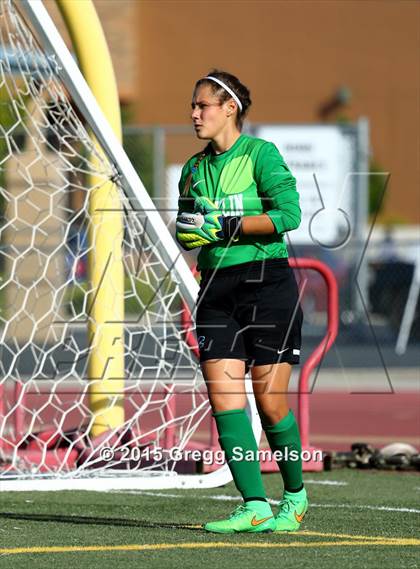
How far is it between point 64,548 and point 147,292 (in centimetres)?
439

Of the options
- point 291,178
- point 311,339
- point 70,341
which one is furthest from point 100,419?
point 311,339

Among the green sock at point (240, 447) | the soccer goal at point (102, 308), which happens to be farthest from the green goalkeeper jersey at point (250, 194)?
the soccer goal at point (102, 308)

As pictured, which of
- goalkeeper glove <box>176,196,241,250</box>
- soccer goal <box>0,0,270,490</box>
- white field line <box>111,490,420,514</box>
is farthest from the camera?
soccer goal <box>0,0,270,490</box>

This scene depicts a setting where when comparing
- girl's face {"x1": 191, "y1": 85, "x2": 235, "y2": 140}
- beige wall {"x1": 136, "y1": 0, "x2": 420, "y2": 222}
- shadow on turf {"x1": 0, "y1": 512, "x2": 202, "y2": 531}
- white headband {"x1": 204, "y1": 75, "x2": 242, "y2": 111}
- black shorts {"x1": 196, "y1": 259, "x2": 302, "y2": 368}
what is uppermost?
beige wall {"x1": 136, "y1": 0, "x2": 420, "y2": 222}

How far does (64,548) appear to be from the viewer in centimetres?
573

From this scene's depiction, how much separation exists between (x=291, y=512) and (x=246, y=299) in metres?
0.92

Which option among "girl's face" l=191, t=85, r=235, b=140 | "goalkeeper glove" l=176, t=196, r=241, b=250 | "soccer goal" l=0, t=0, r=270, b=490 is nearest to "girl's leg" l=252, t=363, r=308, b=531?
"goalkeeper glove" l=176, t=196, r=241, b=250

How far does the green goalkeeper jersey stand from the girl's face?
0.34ft

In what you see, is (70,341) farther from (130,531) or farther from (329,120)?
(329,120)

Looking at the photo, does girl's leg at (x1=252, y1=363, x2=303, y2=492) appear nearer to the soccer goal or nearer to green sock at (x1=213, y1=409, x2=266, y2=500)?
green sock at (x1=213, y1=409, x2=266, y2=500)

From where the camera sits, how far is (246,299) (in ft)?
19.8

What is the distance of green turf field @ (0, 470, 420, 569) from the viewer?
538 cm

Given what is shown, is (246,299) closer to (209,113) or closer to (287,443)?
(287,443)

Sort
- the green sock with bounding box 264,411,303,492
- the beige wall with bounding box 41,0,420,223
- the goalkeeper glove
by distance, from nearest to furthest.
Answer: the goalkeeper glove, the green sock with bounding box 264,411,303,492, the beige wall with bounding box 41,0,420,223
